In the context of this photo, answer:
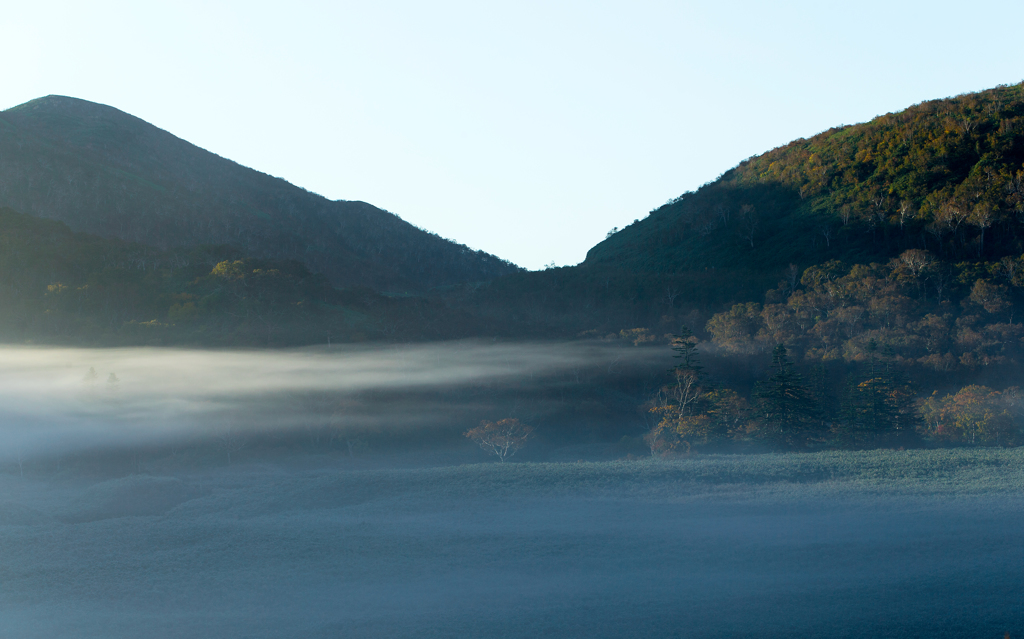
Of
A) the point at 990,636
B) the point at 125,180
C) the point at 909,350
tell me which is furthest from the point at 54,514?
the point at 125,180

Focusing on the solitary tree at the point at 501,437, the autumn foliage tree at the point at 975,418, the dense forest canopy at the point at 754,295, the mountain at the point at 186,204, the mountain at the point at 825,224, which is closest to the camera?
the autumn foliage tree at the point at 975,418

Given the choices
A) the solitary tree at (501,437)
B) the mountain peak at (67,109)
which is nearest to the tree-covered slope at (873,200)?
the solitary tree at (501,437)

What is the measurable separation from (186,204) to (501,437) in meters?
81.0

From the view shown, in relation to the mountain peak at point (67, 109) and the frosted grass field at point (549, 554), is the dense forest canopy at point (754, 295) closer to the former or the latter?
the frosted grass field at point (549, 554)

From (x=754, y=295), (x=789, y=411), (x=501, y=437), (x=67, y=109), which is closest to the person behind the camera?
(x=789, y=411)

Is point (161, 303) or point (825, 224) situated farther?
point (825, 224)

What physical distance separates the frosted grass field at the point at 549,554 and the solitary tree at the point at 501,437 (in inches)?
721

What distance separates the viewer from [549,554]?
14219 mm

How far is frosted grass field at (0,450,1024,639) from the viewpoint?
11.4 meters

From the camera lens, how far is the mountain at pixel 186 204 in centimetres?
8781

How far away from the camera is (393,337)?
55375mm

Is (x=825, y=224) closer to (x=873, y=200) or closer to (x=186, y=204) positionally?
(x=873, y=200)

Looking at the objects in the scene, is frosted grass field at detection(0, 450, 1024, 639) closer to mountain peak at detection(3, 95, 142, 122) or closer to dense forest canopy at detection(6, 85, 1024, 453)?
dense forest canopy at detection(6, 85, 1024, 453)

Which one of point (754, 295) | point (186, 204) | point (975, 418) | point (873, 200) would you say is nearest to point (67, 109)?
point (186, 204)
